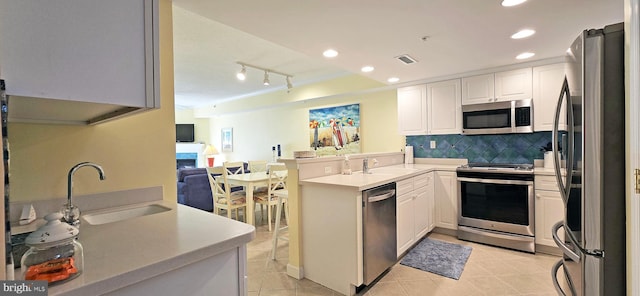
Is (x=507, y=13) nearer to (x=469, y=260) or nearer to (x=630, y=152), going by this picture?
(x=630, y=152)

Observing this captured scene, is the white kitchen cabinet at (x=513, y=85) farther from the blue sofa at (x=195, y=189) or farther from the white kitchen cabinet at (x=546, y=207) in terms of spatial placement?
the blue sofa at (x=195, y=189)

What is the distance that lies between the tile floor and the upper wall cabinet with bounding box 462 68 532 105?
1.88 metres

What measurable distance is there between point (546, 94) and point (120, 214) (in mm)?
4233

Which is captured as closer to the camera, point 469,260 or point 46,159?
point 46,159

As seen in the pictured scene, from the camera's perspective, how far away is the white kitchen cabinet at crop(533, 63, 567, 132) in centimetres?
306

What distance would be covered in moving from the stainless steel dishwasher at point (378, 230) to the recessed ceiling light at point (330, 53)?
146 cm

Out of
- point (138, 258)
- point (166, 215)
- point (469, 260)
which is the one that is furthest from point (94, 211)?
point (469, 260)

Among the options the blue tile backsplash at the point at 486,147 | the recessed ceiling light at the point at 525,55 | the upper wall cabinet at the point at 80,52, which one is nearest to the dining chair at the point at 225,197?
the blue tile backsplash at the point at 486,147

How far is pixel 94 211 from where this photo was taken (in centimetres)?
Answer: 144

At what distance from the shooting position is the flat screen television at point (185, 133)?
8.27 m

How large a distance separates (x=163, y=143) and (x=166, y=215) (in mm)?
640

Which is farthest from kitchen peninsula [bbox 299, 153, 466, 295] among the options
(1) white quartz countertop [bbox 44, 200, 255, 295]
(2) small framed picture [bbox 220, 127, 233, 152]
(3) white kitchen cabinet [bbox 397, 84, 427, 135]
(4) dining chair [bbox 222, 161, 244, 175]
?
(2) small framed picture [bbox 220, 127, 233, 152]

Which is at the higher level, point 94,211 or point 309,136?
point 309,136

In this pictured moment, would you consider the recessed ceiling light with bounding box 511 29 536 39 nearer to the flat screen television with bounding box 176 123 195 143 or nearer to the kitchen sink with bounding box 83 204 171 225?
the kitchen sink with bounding box 83 204 171 225
